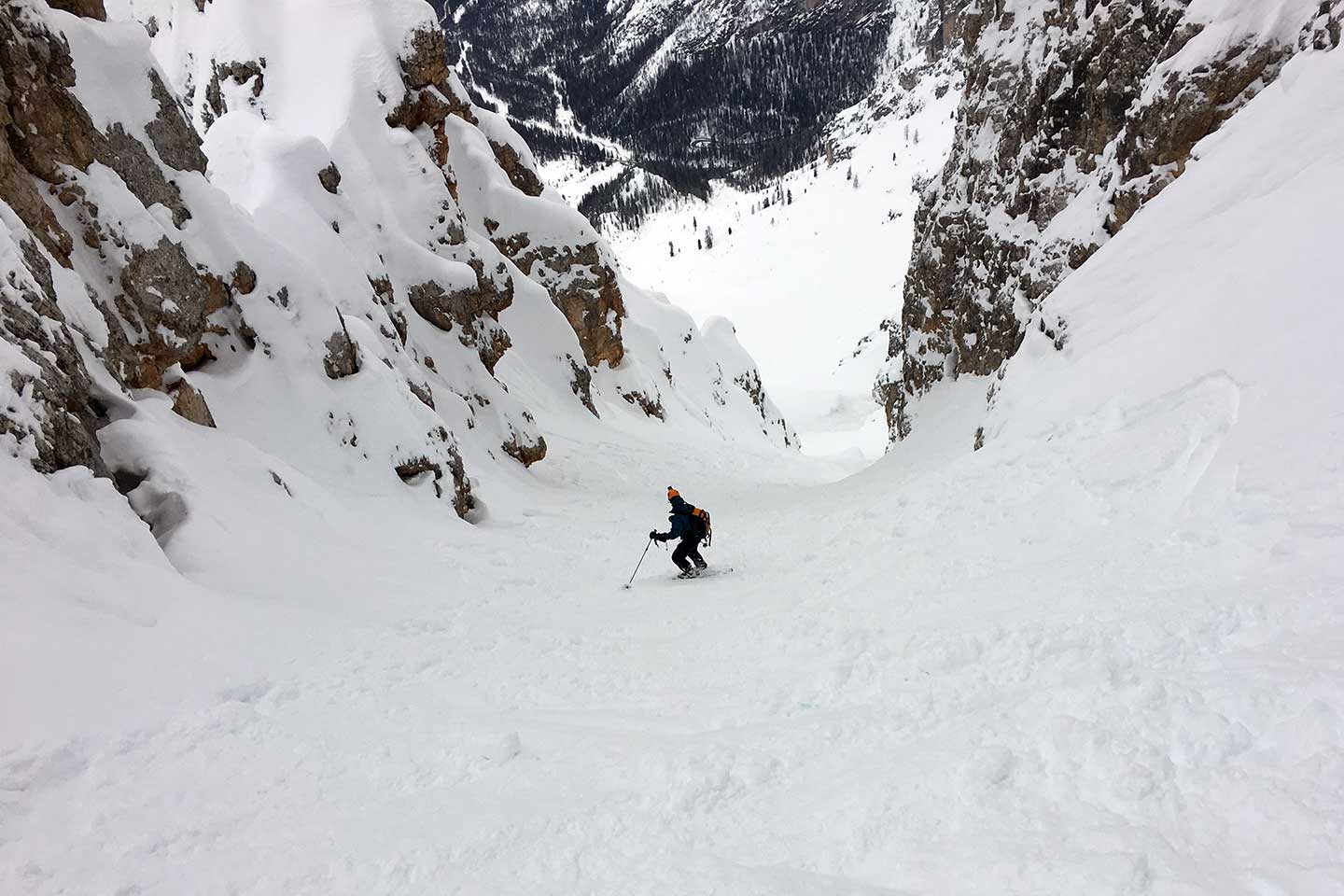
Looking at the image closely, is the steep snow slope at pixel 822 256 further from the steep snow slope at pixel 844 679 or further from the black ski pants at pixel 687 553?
the steep snow slope at pixel 844 679

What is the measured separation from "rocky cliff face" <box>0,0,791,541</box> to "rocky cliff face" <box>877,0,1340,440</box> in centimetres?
1540

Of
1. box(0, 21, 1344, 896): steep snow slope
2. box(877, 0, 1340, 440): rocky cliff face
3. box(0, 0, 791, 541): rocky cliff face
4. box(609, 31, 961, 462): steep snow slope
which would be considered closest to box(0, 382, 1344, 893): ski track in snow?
box(0, 21, 1344, 896): steep snow slope

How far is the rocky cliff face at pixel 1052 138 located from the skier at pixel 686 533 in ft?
26.8

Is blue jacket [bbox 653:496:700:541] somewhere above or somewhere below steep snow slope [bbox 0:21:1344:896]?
above

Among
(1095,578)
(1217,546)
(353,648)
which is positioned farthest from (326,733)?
(1217,546)

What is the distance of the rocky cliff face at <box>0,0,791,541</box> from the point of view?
10.5 m

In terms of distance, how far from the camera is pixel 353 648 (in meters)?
8.35

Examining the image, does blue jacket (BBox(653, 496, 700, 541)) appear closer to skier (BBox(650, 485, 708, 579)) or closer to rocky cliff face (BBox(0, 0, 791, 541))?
skier (BBox(650, 485, 708, 579))

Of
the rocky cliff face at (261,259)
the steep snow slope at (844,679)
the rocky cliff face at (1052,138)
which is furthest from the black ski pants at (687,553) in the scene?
the rocky cliff face at (1052,138)

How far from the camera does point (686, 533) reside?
1215 centimetres

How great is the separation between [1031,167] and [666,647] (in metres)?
19.2

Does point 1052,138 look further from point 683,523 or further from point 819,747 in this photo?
point 819,747

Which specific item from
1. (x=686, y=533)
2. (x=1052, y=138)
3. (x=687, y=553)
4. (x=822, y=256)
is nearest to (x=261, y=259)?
(x=686, y=533)

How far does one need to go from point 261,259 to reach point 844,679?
16487 mm
